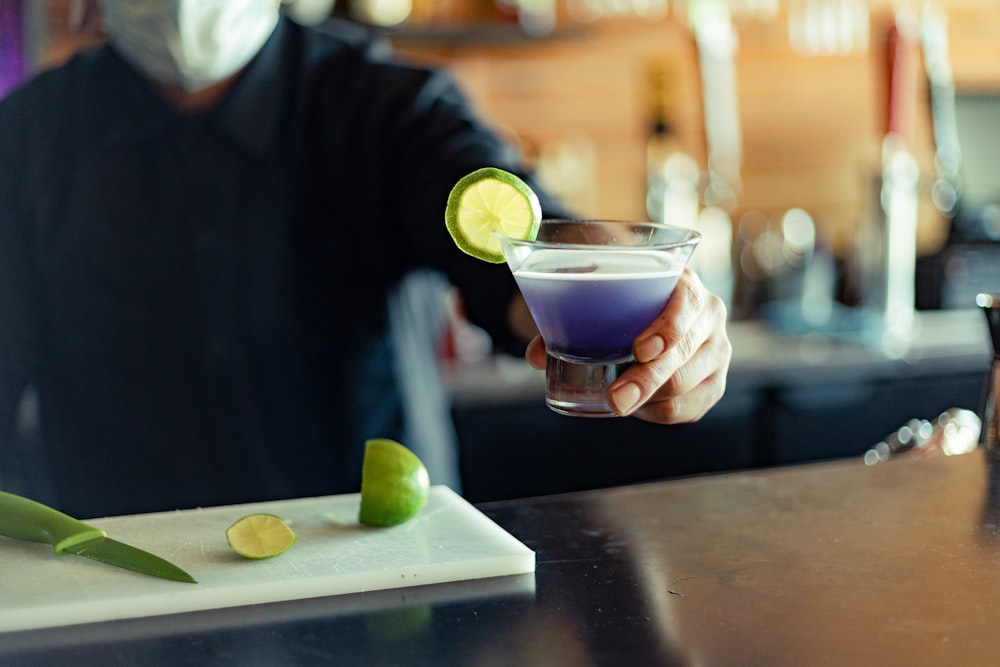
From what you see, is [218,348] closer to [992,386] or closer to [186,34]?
[186,34]

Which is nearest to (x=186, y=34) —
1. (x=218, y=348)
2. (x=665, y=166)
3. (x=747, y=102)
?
(x=218, y=348)

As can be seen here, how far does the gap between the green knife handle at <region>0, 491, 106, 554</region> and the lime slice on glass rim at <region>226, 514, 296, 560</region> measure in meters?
0.11

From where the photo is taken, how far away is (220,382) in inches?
70.2

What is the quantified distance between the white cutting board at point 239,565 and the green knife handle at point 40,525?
2 cm

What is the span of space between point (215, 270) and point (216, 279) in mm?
14

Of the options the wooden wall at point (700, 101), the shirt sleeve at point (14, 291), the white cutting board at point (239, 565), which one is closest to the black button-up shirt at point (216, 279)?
the shirt sleeve at point (14, 291)

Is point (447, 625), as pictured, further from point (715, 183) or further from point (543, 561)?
point (715, 183)

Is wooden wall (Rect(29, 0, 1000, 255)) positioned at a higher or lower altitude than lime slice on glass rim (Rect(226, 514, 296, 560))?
higher

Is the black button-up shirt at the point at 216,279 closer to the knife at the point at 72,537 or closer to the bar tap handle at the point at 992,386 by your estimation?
the knife at the point at 72,537

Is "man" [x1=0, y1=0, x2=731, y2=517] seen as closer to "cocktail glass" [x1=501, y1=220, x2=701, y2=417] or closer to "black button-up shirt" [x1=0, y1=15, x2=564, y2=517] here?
"black button-up shirt" [x1=0, y1=15, x2=564, y2=517]

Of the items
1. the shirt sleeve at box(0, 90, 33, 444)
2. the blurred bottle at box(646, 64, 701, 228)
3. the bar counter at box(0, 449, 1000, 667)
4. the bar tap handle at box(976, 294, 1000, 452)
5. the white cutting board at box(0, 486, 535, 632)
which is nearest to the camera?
the bar counter at box(0, 449, 1000, 667)

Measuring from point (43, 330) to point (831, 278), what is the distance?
229 cm

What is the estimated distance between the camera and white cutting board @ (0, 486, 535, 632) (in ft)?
2.94

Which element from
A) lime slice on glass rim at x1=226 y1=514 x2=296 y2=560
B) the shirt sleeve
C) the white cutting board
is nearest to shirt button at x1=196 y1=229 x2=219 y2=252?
the shirt sleeve
